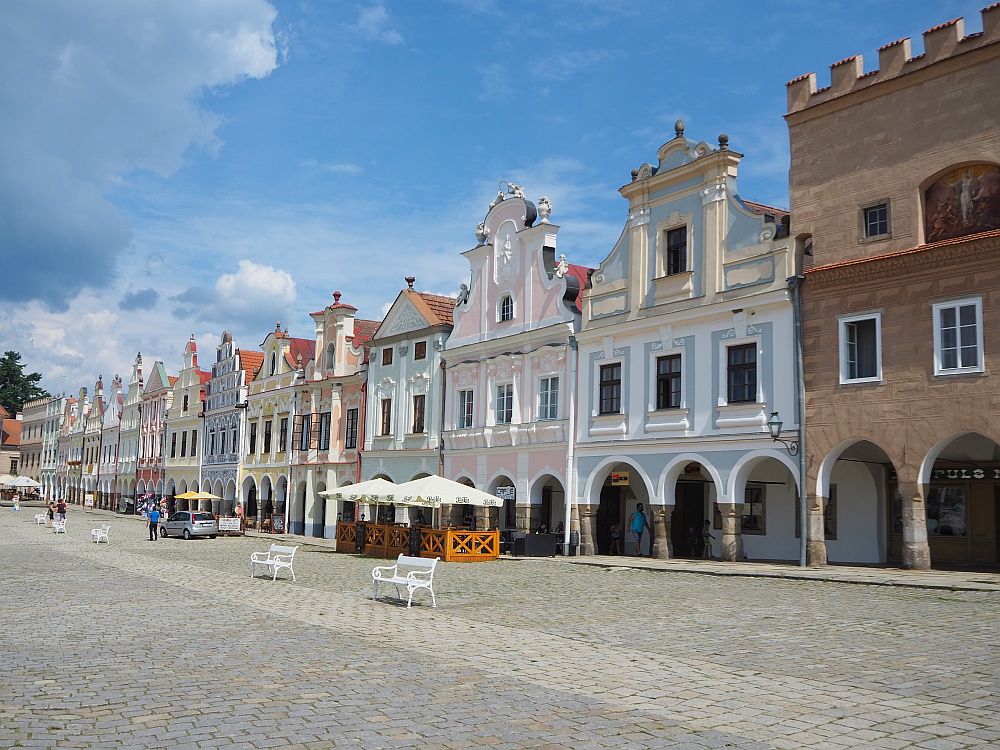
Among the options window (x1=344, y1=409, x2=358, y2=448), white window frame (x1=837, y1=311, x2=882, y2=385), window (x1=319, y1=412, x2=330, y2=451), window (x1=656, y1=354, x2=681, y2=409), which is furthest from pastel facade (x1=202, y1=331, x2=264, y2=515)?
white window frame (x1=837, y1=311, x2=882, y2=385)

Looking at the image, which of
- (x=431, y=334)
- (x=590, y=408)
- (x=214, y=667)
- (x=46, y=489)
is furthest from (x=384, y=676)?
(x=46, y=489)

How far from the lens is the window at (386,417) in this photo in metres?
43.1

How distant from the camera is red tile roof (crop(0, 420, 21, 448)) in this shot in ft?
415

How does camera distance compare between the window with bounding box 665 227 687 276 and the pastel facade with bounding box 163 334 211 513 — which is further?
the pastel facade with bounding box 163 334 211 513

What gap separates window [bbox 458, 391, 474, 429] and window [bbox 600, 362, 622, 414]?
25.6 ft

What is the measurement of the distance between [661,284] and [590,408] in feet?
16.0

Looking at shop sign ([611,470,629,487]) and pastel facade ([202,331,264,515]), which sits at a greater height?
pastel facade ([202,331,264,515])

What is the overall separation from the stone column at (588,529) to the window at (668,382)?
4496 mm

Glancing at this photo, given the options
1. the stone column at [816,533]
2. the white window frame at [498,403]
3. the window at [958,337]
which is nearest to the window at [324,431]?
the white window frame at [498,403]

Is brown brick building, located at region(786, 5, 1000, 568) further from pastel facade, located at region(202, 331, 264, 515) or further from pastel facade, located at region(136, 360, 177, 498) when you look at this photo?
pastel facade, located at region(136, 360, 177, 498)

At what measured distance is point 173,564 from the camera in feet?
87.5

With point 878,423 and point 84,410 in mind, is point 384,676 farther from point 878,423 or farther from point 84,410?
point 84,410

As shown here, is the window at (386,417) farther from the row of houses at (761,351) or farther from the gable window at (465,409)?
the gable window at (465,409)

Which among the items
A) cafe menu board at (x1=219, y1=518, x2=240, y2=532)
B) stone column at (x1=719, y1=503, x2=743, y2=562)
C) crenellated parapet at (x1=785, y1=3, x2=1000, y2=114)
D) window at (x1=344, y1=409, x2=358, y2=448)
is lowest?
cafe menu board at (x1=219, y1=518, x2=240, y2=532)
